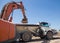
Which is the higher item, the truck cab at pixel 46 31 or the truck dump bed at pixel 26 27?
the truck dump bed at pixel 26 27

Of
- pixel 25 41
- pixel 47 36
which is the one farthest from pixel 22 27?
pixel 47 36

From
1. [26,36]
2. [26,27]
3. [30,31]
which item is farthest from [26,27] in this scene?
[26,36]

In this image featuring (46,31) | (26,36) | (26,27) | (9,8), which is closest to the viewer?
(26,36)

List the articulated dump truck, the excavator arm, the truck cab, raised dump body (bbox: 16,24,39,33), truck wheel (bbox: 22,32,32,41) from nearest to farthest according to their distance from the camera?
the articulated dump truck, truck wheel (bbox: 22,32,32,41), raised dump body (bbox: 16,24,39,33), the truck cab, the excavator arm

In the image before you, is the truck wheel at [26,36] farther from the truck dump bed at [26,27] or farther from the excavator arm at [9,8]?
the excavator arm at [9,8]

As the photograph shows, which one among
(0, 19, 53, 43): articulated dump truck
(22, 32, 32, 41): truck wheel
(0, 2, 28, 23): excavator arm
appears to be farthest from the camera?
(0, 2, 28, 23): excavator arm

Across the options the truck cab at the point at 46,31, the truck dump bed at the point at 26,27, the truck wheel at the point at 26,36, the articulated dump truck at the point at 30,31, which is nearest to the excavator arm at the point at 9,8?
the truck dump bed at the point at 26,27

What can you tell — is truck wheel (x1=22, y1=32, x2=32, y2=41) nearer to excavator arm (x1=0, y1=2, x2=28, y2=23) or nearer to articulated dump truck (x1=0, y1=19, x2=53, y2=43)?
articulated dump truck (x1=0, y1=19, x2=53, y2=43)

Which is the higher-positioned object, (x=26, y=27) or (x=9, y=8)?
(x=9, y=8)

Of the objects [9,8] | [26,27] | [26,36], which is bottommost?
[26,36]

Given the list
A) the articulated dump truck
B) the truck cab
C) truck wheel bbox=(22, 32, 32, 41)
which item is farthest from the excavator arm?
truck wheel bbox=(22, 32, 32, 41)

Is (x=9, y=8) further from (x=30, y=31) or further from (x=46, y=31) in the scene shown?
(x=46, y=31)

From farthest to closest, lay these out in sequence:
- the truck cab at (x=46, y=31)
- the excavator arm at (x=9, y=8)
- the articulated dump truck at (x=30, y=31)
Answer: the excavator arm at (x=9, y=8)
the truck cab at (x=46, y=31)
the articulated dump truck at (x=30, y=31)

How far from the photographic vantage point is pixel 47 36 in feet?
63.6
